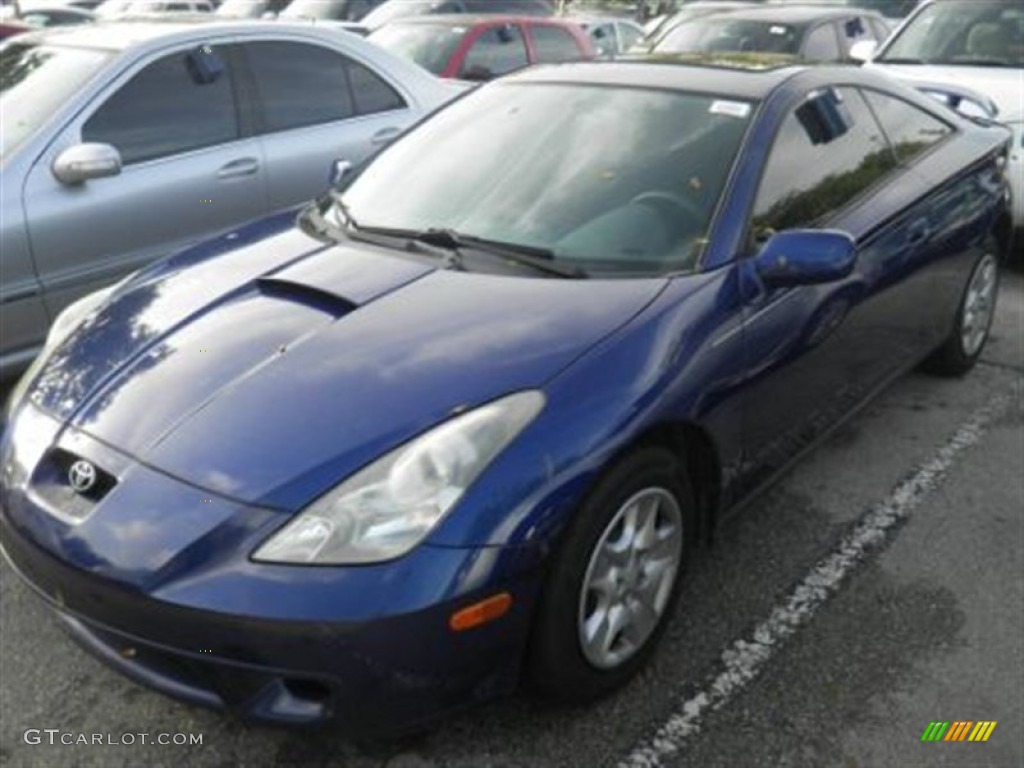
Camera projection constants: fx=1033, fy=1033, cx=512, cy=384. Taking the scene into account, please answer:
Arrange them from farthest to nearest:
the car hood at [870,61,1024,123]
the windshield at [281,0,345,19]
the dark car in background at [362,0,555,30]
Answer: the windshield at [281,0,345,19]
the dark car in background at [362,0,555,30]
the car hood at [870,61,1024,123]

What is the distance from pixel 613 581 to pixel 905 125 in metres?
2.47

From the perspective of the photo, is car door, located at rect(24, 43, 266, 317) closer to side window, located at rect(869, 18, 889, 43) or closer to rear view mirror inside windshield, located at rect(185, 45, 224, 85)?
rear view mirror inside windshield, located at rect(185, 45, 224, 85)

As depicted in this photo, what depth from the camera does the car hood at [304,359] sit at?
2.19 metres

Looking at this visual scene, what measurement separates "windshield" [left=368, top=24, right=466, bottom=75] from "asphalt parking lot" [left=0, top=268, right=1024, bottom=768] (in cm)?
594

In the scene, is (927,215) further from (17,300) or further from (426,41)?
(426,41)

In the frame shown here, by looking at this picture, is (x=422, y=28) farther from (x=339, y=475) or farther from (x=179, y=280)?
(x=339, y=475)

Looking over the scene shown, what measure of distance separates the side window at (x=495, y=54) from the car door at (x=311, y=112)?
3216mm

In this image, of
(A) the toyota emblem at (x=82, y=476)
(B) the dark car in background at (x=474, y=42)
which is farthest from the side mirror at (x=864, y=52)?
(A) the toyota emblem at (x=82, y=476)

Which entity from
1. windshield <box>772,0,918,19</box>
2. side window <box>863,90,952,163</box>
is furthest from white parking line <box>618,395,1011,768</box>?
windshield <box>772,0,918,19</box>

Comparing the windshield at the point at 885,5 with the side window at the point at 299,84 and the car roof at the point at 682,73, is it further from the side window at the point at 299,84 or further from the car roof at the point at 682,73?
the car roof at the point at 682,73

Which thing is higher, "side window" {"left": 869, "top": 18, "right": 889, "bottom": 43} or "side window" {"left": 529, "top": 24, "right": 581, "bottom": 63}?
"side window" {"left": 529, "top": 24, "right": 581, "bottom": 63}

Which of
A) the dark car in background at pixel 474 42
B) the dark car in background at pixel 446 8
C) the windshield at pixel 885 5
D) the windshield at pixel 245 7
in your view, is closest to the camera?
the dark car in background at pixel 474 42

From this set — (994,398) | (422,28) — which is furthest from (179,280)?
(422,28)

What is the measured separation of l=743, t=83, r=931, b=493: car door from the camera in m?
2.94
